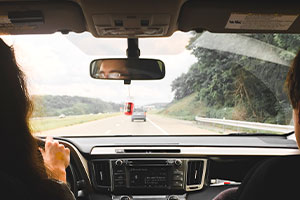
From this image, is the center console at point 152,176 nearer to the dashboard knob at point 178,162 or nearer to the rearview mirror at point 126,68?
the dashboard knob at point 178,162

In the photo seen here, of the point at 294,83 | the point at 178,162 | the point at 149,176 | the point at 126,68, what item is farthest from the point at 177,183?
the point at 294,83

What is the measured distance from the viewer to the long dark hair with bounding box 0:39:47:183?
1.62 m

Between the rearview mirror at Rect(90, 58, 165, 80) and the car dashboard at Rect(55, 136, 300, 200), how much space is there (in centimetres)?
137

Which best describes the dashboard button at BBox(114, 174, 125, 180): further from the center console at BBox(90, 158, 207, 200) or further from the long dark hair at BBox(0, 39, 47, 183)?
the long dark hair at BBox(0, 39, 47, 183)

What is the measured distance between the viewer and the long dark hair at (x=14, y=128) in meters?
1.62

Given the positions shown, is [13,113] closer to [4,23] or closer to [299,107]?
[299,107]

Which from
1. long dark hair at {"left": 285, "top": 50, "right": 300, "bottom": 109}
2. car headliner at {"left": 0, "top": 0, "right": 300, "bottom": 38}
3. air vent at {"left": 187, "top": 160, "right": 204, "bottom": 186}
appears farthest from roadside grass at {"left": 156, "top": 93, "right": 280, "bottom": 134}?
long dark hair at {"left": 285, "top": 50, "right": 300, "bottom": 109}

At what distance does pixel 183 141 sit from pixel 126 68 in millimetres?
1773

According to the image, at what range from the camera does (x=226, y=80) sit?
23.0ft

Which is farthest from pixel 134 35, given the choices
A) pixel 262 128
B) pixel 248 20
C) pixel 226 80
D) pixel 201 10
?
pixel 226 80

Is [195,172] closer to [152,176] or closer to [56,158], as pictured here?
[152,176]

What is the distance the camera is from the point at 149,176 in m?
4.56

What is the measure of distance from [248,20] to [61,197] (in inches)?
96.4

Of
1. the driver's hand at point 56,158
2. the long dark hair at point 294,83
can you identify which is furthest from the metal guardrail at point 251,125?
the driver's hand at point 56,158
